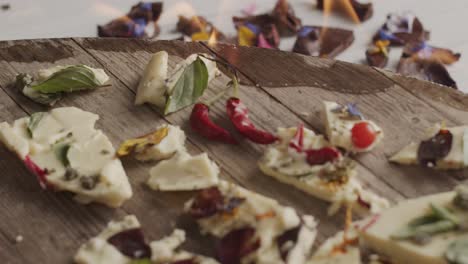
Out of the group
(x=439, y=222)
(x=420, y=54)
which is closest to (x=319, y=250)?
(x=439, y=222)

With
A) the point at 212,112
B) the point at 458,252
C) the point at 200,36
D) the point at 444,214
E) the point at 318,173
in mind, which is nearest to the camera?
the point at 458,252

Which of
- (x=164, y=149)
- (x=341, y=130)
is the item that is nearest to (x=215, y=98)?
(x=164, y=149)

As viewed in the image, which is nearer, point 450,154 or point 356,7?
point 450,154

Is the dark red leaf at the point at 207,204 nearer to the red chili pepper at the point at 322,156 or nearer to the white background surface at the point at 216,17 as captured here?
the red chili pepper at the point at 322,156

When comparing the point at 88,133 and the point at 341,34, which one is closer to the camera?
the point at 88,133

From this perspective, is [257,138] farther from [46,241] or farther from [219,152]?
[46,241]

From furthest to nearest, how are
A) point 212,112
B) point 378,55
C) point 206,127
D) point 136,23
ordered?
1. point 136,23
2. point 378,55
3. point 212,112
4. point 206,127

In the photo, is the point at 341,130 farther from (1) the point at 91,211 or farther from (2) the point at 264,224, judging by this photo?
(1) the point at 91,211
